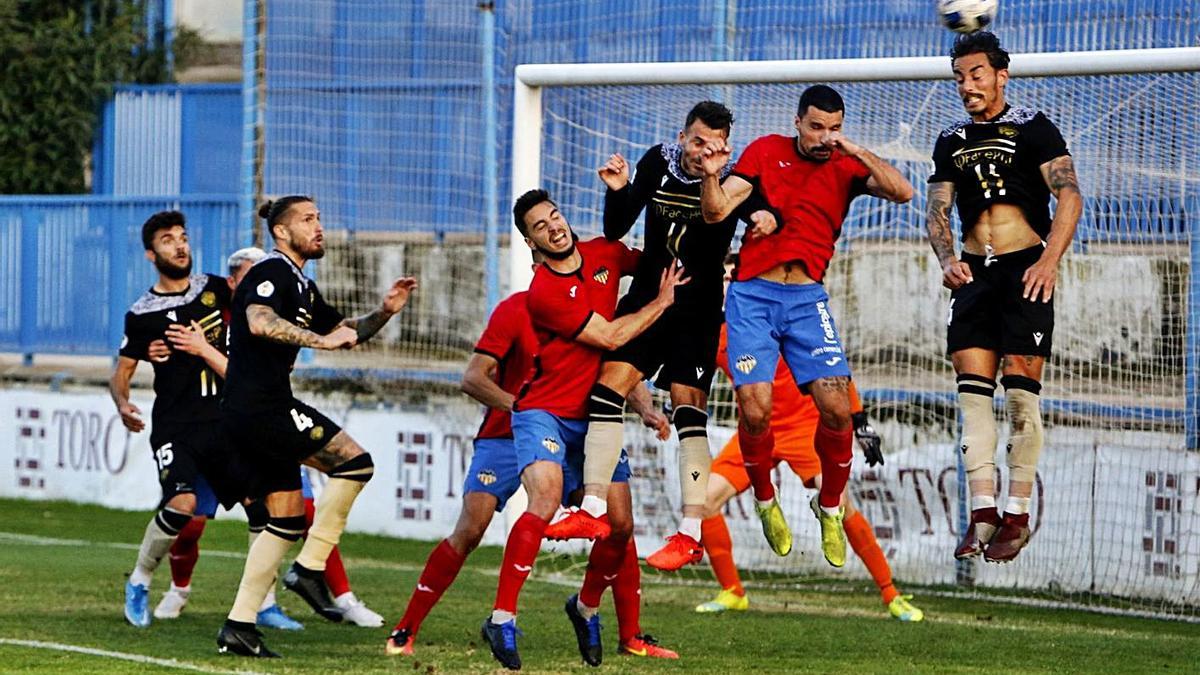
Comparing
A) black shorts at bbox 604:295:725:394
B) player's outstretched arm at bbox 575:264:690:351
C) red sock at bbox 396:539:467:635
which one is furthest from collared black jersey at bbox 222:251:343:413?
black shorts at bbox 604:295:725:394

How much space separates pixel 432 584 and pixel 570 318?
182cm

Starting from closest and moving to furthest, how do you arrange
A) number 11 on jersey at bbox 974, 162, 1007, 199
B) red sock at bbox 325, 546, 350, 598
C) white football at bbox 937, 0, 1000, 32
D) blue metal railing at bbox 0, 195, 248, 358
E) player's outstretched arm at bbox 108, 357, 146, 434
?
number 11 on jersey at bbox 974, 162, 1007, 199
white football at bbox 937, 0, 1000, 32
red sock at bbox 325, 546, 350, 598
player's outstretched arm at bbox 108, 357, 146, 434
blue metal railing at bbox 0, 195, 248, 358

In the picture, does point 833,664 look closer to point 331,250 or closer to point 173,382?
point 173,382

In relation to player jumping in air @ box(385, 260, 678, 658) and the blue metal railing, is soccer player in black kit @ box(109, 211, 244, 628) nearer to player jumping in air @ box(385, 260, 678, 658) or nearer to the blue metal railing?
player jumping in air @ box(385, 260, 678, 658)

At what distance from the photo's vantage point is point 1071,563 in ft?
45.9

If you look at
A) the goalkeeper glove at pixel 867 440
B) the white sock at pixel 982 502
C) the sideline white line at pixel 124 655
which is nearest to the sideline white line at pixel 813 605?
the goalkeeper glove at pixel 867 440

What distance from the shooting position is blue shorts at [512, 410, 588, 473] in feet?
33.2

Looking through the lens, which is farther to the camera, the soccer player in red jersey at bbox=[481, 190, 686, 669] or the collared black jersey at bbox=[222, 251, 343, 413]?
the collared black jersey at bbox=[222, 251, 343, 413]

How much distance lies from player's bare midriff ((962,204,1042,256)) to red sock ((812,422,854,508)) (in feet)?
4.09

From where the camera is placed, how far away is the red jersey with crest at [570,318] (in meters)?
10.0

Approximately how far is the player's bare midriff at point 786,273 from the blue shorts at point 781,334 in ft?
0.08

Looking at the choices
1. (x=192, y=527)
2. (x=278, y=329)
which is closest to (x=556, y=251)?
(x=278, y=329)

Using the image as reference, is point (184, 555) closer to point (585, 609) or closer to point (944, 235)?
point (585, 609)

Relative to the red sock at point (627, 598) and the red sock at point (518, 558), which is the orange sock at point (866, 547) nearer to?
the red sock at point (627, 598)
